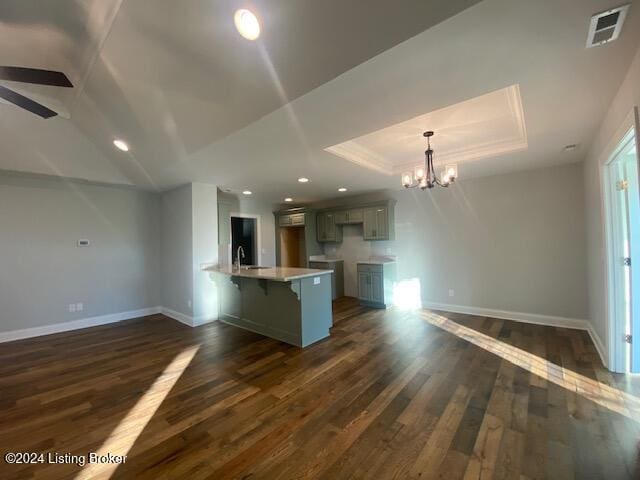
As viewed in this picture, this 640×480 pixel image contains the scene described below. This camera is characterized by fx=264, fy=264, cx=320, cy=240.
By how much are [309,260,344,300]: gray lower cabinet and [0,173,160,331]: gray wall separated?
138 inches

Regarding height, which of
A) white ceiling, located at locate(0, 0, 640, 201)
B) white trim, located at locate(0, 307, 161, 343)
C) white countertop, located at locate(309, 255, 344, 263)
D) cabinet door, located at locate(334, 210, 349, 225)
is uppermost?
white ceiling, located at locate(0, 0, 640, 201)

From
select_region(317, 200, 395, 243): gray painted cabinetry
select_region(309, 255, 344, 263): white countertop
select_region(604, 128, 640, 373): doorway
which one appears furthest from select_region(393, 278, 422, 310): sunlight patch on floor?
select_region(604, 128, 640, 373): doorway

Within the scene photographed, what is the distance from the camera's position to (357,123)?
2.44m

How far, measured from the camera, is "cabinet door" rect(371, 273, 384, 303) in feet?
17.2

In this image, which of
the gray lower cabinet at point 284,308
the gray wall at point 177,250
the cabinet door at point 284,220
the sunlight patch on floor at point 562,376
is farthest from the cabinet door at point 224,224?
the sunlight patch on floor at point 562,376

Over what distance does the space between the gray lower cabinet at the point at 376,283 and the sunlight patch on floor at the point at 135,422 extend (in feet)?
11.5

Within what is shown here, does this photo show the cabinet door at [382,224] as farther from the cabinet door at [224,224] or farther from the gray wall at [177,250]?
the gray wall at [177,250]

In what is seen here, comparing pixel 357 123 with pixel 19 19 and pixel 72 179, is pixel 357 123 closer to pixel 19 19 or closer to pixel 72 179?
pixel 19 19

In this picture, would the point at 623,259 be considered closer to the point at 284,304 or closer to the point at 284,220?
the point at 284,304

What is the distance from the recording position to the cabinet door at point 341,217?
617 centimetres

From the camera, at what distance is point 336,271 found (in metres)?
6.39

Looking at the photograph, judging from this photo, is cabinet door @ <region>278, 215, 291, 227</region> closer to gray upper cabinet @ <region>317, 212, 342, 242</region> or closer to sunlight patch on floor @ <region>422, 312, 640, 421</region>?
gray upper cabinet @ <region>317, 212, 342, 242</region>

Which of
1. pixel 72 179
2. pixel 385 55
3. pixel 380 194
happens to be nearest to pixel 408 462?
pixel 385 55

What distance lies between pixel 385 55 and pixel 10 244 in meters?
5.72
